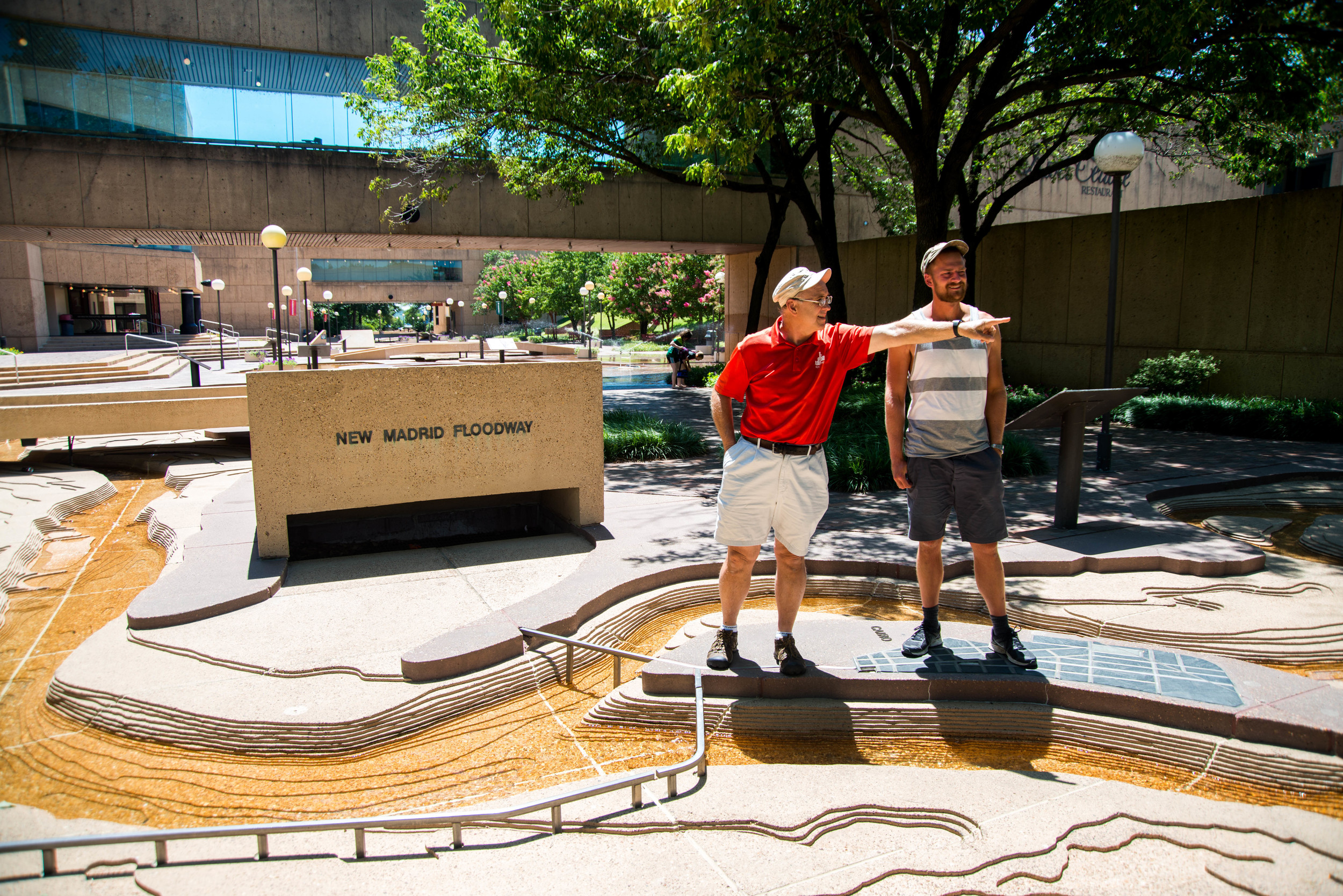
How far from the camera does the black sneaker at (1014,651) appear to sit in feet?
13.2

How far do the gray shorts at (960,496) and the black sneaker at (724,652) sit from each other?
1051 millimetres

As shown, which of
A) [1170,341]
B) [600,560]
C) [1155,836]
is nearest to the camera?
[1155,836]

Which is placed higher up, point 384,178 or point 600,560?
point 384,178

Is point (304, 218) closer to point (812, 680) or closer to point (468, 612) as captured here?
point (468, 612)

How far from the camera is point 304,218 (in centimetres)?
1822

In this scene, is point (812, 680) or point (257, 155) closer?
point (812, 680)

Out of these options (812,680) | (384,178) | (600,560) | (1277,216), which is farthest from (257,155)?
(1277,216)

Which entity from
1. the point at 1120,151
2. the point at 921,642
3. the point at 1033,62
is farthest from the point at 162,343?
the point at 921,642

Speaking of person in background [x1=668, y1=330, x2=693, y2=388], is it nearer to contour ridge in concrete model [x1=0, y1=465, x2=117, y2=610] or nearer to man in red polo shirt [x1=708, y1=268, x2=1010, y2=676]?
contour ridge in concrete model [x1=0, y1=465, x2=117, y2=610]

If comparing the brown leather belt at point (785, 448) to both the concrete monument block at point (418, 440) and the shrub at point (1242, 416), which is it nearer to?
the concrete monument block at point (418, 440)

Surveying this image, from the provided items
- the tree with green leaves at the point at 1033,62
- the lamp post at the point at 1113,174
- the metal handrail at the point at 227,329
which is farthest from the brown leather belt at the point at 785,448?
the metal handrail at the point at 227,329

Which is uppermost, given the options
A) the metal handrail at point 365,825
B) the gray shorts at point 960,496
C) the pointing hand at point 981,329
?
the pointing hand at point 981,329

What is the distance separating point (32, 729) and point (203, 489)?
6.25 metres

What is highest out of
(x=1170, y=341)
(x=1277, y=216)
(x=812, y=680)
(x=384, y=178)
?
(x=384, y=178)
